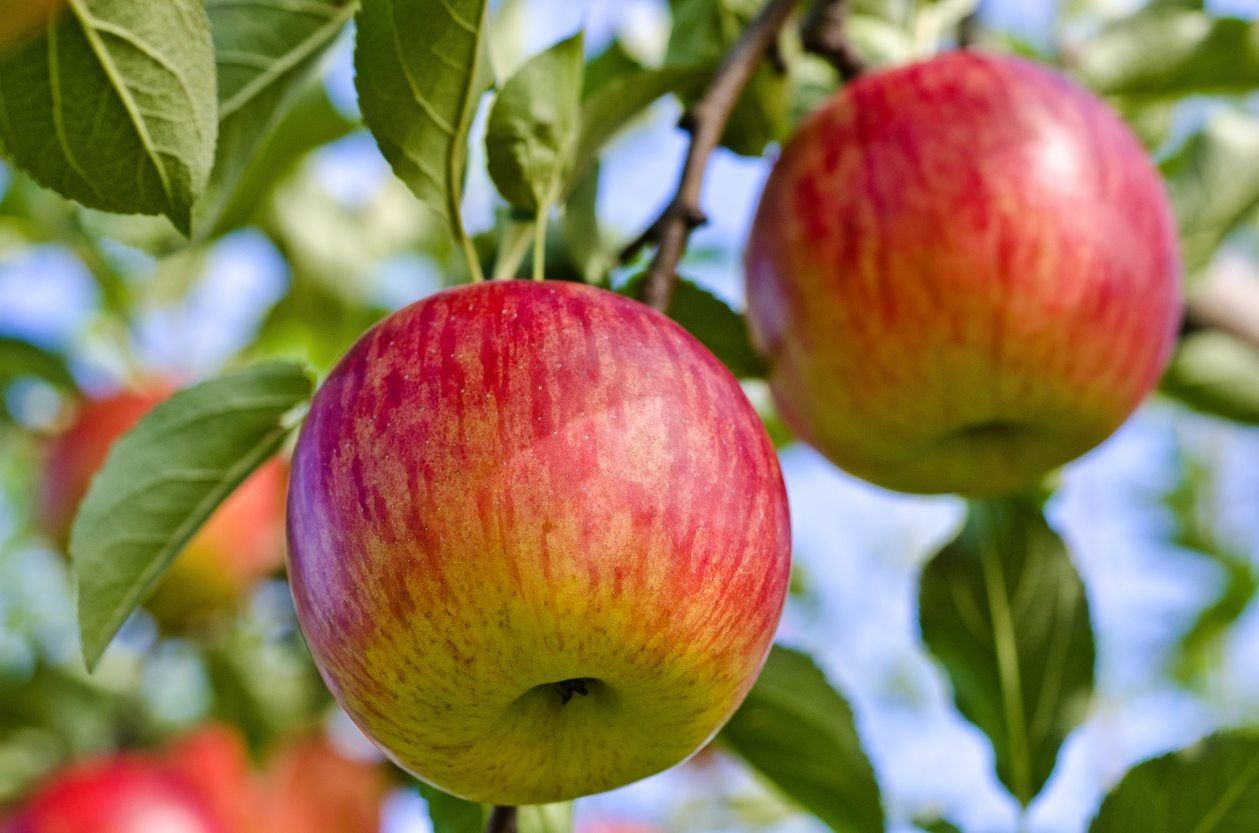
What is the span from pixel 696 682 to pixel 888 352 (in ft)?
1.40

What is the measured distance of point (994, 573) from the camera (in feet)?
4.54

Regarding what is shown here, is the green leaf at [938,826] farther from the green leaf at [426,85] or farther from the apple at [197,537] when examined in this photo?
the apple at [197,537]

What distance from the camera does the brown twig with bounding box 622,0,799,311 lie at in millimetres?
1045

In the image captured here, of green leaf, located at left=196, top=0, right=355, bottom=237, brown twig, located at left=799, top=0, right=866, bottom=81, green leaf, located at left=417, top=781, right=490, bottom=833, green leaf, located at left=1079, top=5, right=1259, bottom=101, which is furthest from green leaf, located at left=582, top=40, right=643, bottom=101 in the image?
green leaf, located at left=417, top=781, right=490, bottom=833

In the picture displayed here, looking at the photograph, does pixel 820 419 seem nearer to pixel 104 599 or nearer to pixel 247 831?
pixel 104 599

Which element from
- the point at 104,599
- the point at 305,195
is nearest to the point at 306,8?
the point at 104,599

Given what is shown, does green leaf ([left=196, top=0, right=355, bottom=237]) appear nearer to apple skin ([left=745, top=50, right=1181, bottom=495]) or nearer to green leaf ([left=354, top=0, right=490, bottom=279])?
green leaf ([left=354, top=0, right=490, bottom=279])

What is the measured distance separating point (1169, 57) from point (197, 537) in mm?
1665

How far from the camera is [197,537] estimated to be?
7.22 feet

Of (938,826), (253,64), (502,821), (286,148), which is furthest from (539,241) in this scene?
(286,148)

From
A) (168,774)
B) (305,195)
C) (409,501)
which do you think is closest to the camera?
(409,501)

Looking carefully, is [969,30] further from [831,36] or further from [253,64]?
[253,64]

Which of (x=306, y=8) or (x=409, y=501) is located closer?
(x=409, y=501)

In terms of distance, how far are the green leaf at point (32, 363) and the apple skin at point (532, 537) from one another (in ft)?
5.32
